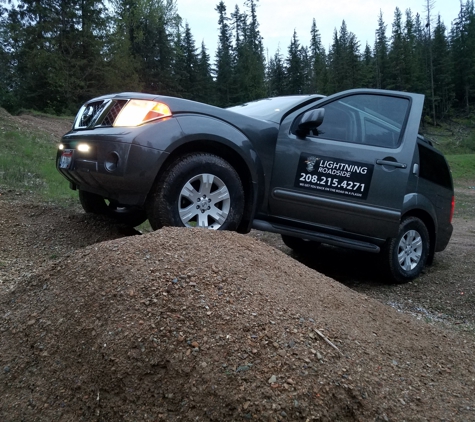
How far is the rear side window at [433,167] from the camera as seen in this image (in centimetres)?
502

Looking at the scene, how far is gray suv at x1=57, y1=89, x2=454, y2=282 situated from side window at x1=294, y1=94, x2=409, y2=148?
0.01 meters

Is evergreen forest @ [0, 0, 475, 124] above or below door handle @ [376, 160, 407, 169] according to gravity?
above

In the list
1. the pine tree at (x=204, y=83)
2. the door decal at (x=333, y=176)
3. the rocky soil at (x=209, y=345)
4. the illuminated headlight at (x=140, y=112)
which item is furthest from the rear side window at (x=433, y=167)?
the pine tree at (x=204, y=83)

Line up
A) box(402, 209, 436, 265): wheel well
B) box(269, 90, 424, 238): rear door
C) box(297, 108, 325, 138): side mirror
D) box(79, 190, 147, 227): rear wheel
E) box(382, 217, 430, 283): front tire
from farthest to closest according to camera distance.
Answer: box(402, 209, 436, 265): wheel well → box(382, 217, 430, 283): front tire → box(79, 190, 147, 227): rear wheel → box(269, 90, 424, 238): rear door → box(297, 108, 325, 138): side mirror

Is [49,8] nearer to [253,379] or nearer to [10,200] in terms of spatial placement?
[10,200]

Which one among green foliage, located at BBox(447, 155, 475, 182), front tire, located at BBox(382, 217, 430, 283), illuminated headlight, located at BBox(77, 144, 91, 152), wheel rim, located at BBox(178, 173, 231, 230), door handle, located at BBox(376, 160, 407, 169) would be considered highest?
illuminated headlight, located at BBox(77, 144, 91, 152)

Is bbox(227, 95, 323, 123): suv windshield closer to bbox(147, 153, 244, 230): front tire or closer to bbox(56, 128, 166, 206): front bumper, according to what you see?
bbox(147, 153, 244, 230): front tire

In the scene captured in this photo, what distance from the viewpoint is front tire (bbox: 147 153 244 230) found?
3.62 m

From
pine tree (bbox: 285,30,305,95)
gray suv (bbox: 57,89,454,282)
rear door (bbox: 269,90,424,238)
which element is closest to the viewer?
gray suv (bbox: 57,89,454,282)

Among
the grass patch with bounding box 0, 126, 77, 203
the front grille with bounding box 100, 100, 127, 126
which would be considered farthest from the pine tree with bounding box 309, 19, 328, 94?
the front grille with bounding box 100, 100, 127, 126

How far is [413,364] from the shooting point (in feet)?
8.55

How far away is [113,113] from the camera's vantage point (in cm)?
384

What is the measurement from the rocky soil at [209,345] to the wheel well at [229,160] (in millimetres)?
Answer: 688

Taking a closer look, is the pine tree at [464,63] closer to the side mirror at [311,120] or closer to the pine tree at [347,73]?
the pine tree at [347,73]
